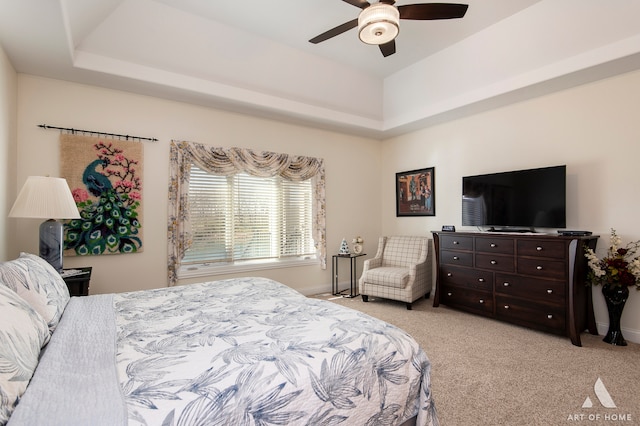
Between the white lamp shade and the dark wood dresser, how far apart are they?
12.9ft

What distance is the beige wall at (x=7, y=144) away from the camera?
2504 mm

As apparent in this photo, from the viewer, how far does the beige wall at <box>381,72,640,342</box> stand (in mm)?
2959

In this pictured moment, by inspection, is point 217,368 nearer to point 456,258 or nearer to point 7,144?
point 7,144

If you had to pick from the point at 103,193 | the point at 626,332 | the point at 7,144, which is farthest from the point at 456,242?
the point at 7,144

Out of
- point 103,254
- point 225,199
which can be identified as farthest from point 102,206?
point 225,199

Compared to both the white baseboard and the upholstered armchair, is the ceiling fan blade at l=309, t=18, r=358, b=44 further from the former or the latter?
the white baseboard

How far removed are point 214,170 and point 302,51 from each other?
1.86 m

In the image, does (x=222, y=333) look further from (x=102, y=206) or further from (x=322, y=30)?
(x=322, y=30)

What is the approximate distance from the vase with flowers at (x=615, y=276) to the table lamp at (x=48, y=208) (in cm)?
459

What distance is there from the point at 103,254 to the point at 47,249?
2.16ft

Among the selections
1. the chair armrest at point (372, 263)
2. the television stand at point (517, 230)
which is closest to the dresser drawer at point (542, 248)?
the television stand at point (517, 230)

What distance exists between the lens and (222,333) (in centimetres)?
138

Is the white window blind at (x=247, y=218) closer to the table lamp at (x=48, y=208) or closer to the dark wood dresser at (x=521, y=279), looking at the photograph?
the table lamp at (x=48, y=208)

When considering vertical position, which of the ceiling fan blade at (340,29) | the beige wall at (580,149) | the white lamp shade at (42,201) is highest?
the ceiling fan blade at (340,29)
